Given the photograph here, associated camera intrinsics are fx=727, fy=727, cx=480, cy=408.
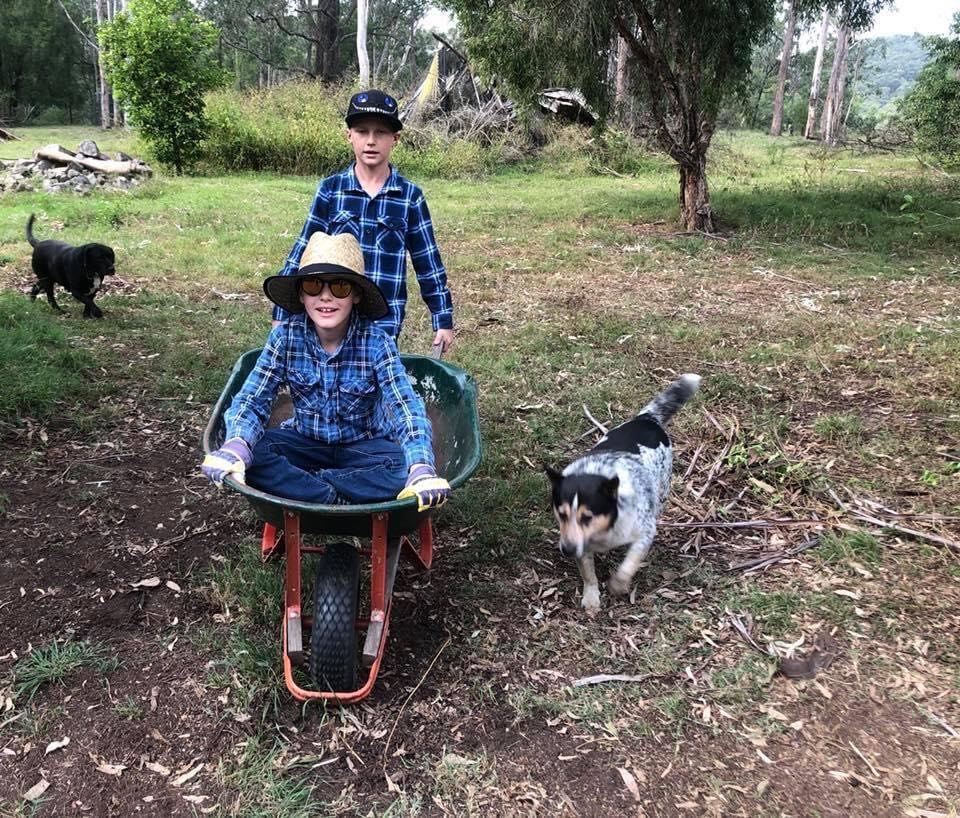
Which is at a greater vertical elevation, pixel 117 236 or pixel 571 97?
pixel 571 97

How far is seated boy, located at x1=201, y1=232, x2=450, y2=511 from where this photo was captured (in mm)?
2807

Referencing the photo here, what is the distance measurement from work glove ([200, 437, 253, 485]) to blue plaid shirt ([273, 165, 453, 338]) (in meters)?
1.06

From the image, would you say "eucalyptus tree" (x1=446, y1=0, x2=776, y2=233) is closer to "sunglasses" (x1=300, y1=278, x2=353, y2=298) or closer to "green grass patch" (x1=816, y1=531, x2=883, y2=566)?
"green grass patch" (x1=816, y1=531, x2=883, y2=566)

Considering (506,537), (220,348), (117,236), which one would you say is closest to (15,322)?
(220,348)

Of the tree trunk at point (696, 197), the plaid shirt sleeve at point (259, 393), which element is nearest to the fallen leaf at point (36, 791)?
the plaid shirt sleeve at point (259, 393)

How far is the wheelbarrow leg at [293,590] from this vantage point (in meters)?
2.59

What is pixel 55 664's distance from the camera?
9.43 ft

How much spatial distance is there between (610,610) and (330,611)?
4.56 ft

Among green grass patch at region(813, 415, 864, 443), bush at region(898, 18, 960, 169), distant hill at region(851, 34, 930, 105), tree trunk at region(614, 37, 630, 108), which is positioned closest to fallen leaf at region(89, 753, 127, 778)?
green grass patch at region(813, 415, 864, 443)

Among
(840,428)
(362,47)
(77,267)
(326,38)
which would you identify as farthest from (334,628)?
(326,38)

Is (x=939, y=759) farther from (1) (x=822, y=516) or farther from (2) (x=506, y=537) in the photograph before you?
(2) (x=506, y=537)

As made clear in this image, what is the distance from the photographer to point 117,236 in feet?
33.9

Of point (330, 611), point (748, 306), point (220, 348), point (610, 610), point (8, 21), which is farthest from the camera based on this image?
point (8, 21)

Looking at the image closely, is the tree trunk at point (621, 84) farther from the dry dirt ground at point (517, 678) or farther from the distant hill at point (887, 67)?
the distant hill at point (887, 67)
